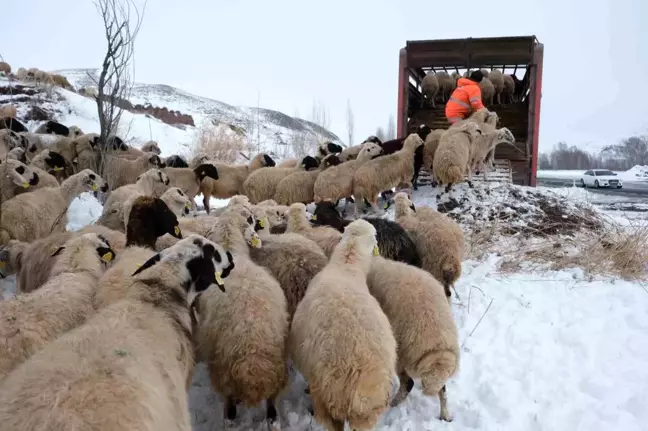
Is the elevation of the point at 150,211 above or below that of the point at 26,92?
below

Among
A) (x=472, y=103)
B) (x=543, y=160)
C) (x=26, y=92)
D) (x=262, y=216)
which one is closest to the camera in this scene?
(x=262, y=216)

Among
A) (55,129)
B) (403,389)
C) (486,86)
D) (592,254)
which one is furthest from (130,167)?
(486,86)

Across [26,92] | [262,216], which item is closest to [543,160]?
[26,92]

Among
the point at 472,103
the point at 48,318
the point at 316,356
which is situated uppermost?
the point at 472,103

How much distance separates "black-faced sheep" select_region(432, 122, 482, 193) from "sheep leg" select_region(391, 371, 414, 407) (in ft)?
18.2

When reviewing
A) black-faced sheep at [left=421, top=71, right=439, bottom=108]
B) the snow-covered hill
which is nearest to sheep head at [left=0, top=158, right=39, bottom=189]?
black-faced sheep at [left=421, top=71, right=439, bottom=108]

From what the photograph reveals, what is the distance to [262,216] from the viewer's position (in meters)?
6.03

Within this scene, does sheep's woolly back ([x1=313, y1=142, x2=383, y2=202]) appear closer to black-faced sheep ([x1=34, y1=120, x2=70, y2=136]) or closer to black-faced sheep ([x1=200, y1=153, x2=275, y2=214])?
black-faced sheep ([x1=200, y1=153, x2=275, y2=214])

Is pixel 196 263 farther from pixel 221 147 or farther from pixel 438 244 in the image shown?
pixel 221 147

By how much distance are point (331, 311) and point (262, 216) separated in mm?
3008

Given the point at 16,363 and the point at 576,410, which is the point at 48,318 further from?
the point at 576,410

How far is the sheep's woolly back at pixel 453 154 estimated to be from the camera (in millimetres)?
8758

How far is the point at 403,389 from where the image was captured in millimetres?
3941

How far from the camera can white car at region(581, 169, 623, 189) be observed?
3400 centimetres
